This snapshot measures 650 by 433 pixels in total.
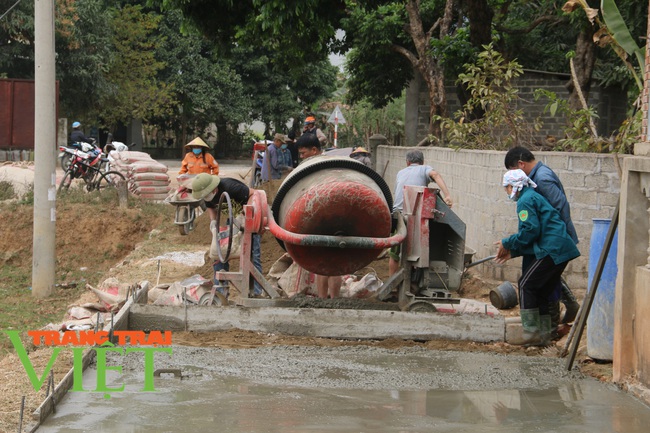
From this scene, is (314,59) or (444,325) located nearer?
(444,325)

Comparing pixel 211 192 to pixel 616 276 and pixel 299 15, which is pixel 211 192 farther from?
pixel 299 15

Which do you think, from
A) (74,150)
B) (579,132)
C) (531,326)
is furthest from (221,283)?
(74,150)

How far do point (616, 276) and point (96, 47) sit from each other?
3082cm

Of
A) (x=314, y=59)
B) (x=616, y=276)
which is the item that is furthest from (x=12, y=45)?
(x=616, y=276)

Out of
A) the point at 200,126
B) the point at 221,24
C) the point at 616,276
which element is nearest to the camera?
the point at 616,276

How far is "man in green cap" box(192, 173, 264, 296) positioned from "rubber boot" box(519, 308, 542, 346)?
2.73 meters

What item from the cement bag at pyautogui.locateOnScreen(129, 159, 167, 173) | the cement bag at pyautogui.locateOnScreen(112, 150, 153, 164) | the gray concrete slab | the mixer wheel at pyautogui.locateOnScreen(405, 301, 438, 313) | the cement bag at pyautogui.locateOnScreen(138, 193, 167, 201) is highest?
the cement bag at pyautogui.locateOnScreen(112, 150, 153, 164)

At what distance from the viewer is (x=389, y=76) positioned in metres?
28.5

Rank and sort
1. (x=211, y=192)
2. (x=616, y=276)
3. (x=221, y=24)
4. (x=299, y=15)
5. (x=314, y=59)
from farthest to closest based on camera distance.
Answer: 1. (x=314, y=59)
2. (x=221, y=24)
3. (x=299, y=15)
4. (x=211, y=192)
5. (x=616, y=276)

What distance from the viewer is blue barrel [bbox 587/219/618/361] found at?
738 cm

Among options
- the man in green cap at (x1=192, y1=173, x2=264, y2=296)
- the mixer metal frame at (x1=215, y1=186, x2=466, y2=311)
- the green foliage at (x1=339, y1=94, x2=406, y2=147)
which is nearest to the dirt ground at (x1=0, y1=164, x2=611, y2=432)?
the mixer metal frame at (x1=215, y1=186, x2=466, y2=311)

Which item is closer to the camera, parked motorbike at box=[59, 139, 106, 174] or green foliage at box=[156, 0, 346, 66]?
green foliage at box=[156, 0, 346, 66]

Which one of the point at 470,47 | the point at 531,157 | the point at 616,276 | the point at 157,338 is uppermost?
the point at 470,47

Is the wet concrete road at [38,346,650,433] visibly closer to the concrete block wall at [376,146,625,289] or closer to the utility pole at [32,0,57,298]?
the concrete block wall at [376,146,625,289]
